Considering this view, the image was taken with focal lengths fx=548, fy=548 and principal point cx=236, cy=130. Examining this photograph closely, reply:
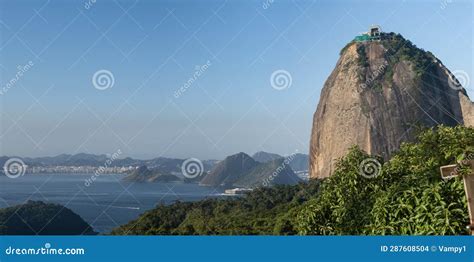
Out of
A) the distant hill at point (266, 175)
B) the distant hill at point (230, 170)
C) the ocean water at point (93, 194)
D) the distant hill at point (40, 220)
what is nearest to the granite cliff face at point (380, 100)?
the distant hill at point (266, 175)

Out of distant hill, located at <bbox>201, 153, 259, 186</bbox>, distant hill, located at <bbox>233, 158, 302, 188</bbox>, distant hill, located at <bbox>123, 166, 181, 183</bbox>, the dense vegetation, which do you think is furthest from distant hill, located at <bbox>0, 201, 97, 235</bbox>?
the dense vegetation

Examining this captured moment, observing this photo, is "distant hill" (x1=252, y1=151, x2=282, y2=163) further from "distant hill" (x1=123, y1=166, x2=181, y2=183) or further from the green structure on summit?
the green structure on summit

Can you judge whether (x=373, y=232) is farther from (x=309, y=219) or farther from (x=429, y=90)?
(x=429, y=90)

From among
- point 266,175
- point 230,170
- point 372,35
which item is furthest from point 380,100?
point 230,170

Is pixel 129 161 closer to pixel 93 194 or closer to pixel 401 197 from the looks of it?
pixel 93 194

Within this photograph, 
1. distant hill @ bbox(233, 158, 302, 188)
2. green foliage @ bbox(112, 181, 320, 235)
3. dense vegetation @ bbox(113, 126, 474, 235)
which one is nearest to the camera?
dense vegetation @ bbox(113, 126, 474, 235)
